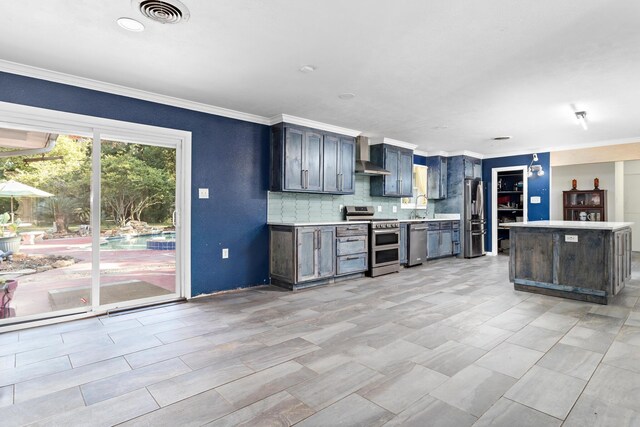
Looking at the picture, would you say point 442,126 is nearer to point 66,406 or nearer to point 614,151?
point 614,151

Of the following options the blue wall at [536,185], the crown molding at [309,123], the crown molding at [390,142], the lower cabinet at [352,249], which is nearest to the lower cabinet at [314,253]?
the lower cabinet at [352,249]

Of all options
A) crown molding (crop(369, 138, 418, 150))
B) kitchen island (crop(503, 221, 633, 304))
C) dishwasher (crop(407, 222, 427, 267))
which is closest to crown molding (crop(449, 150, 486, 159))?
crown molding (crop(369, 138, 418, 150))

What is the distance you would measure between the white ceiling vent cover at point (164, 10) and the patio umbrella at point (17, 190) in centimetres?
216

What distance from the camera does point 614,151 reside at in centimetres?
637

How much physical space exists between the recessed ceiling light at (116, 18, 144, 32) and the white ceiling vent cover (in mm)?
157

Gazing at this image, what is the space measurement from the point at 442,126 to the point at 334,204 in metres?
2.10

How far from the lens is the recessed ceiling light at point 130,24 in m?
2.34

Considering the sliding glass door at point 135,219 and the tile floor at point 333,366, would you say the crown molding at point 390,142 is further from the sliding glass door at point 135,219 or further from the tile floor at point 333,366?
the sliding glass door at point 135,219

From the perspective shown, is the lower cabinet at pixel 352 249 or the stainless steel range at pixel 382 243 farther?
the stainless steel range at pixel 382 243

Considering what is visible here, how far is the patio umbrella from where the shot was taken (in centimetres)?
312

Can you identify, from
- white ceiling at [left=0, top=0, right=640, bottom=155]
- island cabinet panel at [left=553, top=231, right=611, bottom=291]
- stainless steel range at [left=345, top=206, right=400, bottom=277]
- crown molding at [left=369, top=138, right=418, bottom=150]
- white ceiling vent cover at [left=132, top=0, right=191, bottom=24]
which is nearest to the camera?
white ceiling vent cover at [left=132, top=0, right=191, bottom=24]

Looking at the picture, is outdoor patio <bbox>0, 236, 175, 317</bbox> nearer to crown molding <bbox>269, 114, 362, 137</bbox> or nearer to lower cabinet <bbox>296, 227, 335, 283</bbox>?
lower cabinet <bbox>296, 227, 335, 283</bbox>

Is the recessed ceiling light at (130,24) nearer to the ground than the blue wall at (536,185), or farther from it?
farther from it

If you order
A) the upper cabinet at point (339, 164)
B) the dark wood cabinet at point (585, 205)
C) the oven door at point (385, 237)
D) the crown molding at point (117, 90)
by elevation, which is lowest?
the oven door at point (385, 237)
